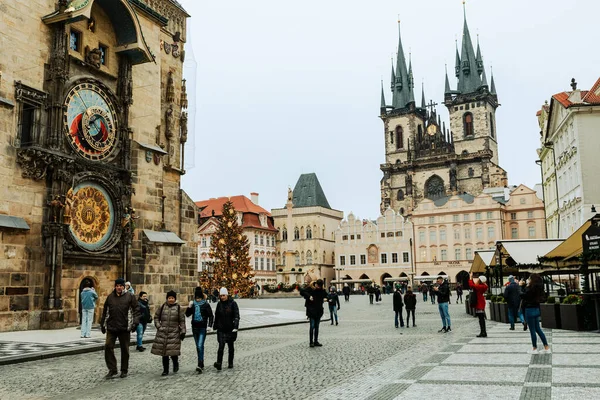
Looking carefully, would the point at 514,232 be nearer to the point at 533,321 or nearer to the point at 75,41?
the point at 75,41

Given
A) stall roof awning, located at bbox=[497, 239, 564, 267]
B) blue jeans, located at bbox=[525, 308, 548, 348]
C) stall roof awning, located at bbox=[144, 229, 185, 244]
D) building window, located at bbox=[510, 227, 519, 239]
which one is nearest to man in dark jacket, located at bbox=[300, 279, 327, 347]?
blue jeans, located at bbox=[525, 308, 548, 348]

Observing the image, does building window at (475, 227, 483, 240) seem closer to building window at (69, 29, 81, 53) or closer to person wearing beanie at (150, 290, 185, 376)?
building window at (69, 29, 81, 53)

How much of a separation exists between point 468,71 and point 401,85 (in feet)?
42.6

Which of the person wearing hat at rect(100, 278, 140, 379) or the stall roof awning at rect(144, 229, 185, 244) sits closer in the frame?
the person wearing hat at rect(100, 278, 140, 379)

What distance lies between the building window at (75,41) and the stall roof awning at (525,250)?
660 inches

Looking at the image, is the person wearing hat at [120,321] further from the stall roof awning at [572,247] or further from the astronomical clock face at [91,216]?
the stall roof awning at [572,247]

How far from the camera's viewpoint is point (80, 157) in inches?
798

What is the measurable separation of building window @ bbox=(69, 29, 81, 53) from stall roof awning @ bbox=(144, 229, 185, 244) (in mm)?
7144

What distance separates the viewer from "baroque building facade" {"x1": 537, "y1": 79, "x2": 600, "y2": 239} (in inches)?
1426

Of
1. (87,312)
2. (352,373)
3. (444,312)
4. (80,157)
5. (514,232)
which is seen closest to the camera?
(352,373)

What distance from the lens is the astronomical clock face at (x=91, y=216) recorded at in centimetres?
1989

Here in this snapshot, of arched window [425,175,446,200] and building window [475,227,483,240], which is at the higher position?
arched window [425,175,446,200]

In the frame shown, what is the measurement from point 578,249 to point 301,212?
82293 mm

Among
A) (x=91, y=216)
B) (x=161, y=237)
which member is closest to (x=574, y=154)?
(x=161, y=237)
